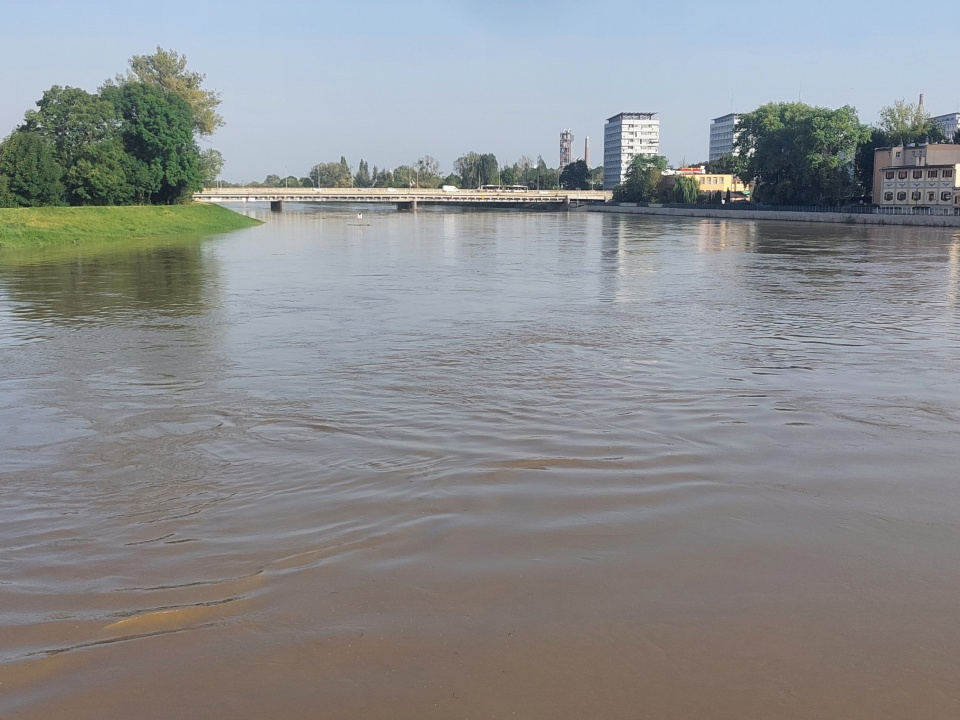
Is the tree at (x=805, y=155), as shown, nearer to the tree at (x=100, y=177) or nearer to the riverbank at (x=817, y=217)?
the riverbank at (x=817, y=217)

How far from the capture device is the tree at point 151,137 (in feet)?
179

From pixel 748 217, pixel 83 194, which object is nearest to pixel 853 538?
pixel 83 194

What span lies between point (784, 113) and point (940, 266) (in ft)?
207

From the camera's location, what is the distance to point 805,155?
257ft

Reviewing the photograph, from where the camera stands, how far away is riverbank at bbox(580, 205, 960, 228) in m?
60.8

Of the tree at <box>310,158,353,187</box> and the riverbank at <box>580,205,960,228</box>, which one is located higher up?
the tree at <box>310,158,353,187</box>

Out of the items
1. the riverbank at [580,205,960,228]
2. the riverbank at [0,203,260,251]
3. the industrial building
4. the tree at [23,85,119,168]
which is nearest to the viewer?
the riverbank at [0,203,260,251]

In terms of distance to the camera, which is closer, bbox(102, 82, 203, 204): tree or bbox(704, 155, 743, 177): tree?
bbox(102, 82, 203, 204): tree

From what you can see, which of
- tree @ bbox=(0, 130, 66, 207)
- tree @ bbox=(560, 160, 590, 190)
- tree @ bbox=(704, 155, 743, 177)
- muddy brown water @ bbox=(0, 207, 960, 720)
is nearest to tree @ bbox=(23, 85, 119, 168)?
tree @ bbox=(0, 130, 66, 207)

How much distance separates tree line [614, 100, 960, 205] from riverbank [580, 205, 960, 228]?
3.49 meters

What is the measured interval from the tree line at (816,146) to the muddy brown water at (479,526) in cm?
6847

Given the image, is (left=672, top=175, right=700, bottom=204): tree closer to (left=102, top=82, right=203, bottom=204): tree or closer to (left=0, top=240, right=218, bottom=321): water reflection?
(left=102, top=82, right=203, bottom=204): tree

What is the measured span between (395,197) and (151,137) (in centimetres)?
6539

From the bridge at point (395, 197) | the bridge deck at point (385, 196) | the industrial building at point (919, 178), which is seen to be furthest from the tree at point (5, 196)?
the industrial building at point (919, 178)
